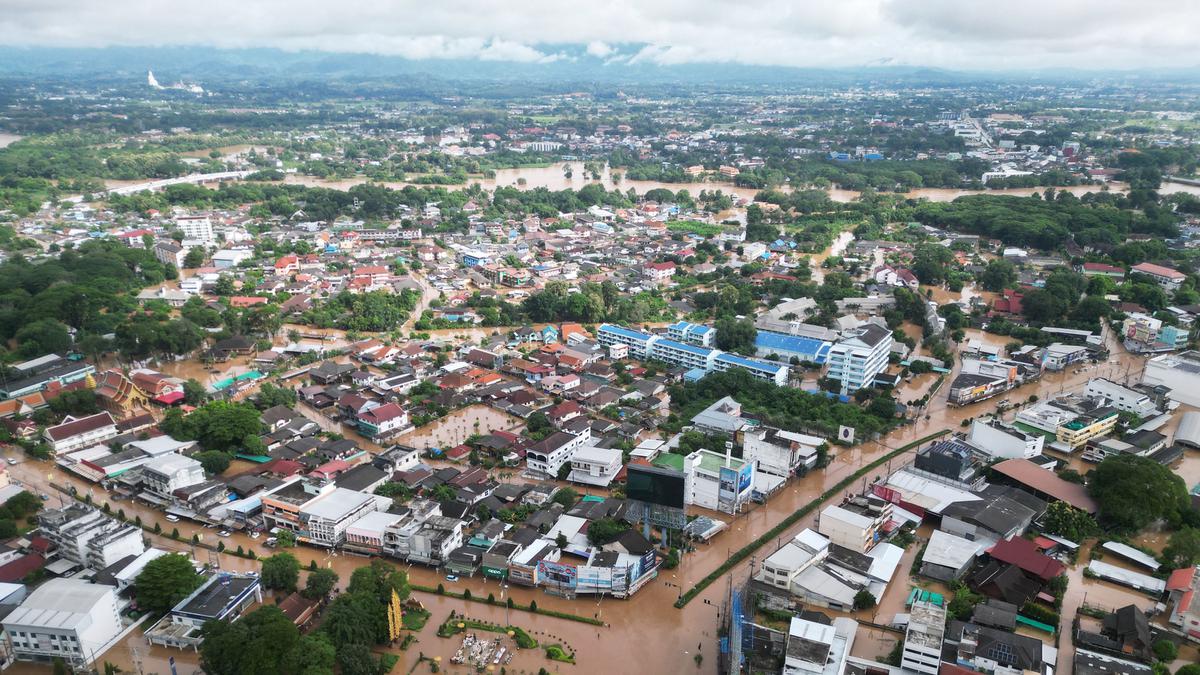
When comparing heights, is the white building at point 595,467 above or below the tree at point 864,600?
above

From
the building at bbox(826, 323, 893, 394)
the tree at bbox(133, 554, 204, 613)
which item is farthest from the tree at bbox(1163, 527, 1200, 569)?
the tree at bbox(133, 554, 204, 613)

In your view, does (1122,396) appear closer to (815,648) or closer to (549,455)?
(815,648)

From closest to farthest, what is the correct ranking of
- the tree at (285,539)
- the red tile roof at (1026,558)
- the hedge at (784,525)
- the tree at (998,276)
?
the red tile roof at (1026,558) < the hedge at (784,525) < the tree at (285,539) < the tree at (998,276)

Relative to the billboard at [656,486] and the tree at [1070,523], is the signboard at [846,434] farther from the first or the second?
the billboard at [656,486]

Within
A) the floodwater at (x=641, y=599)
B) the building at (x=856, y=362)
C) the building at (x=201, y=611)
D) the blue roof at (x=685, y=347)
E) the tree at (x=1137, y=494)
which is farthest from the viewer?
the blue roof at (x=685, y=347)

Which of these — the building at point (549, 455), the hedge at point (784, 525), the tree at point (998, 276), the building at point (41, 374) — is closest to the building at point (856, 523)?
the hedge at point (784, 525)

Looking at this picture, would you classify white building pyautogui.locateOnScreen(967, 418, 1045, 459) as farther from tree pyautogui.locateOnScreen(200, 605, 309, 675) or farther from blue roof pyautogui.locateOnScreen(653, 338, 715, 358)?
tree pyautogui.locateOnScreen(200, 605, 309, 675)

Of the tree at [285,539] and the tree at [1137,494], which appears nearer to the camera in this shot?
the tree at [285,539]
